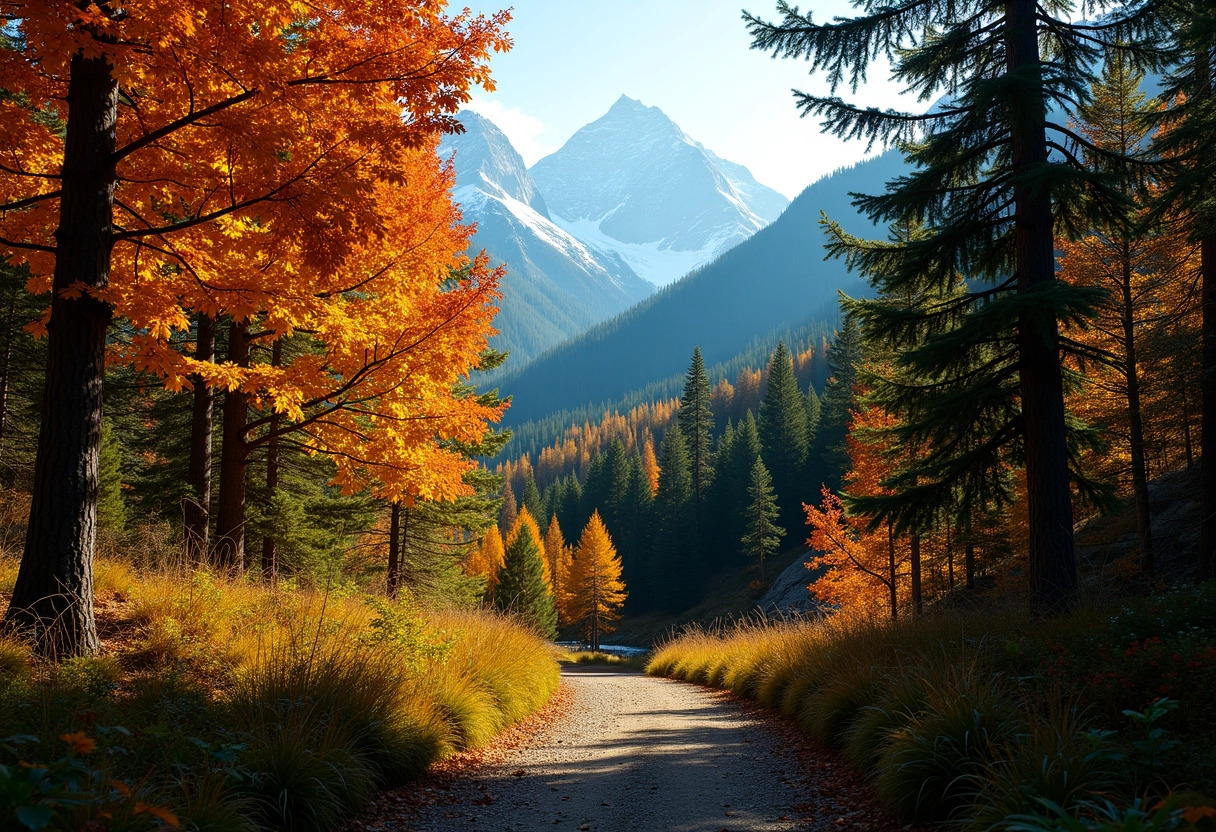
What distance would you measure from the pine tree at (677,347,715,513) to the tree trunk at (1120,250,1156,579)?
46.4m

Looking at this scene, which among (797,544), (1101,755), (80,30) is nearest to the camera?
(1101,755)

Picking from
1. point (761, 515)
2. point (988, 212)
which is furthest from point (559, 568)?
point (988, 212)

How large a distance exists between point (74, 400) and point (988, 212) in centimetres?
1049

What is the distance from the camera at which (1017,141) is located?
28.9 ft

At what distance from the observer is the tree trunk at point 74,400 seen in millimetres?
5512

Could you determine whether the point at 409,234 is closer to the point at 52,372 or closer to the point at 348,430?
the point at 348,430

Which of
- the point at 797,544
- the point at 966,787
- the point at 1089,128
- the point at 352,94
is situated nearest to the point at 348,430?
the point at 352,94

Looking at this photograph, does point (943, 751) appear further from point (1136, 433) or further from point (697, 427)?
point (697, 427)

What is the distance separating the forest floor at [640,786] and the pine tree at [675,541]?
5471 centimetres

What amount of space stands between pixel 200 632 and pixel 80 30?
5.25 meters


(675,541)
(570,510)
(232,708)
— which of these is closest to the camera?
(232,708)

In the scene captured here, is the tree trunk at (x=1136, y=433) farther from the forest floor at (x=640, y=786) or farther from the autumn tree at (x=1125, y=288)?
the forest floor at (x=640, y=786)

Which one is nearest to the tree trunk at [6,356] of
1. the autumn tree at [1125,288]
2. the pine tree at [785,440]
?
the autumn tree at [1125,288]

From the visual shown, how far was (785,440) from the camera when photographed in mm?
61156
